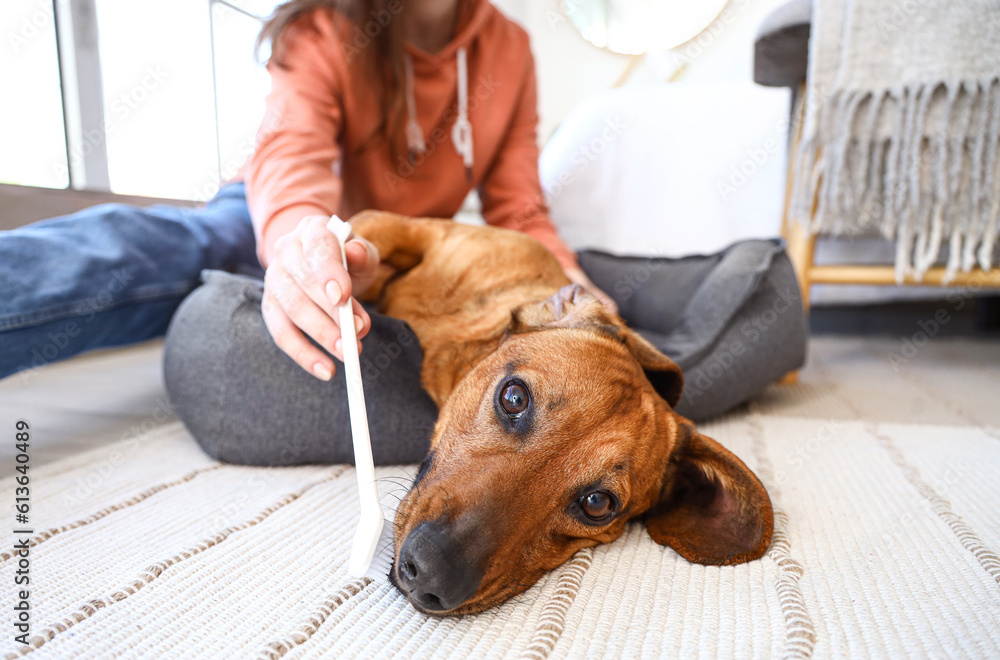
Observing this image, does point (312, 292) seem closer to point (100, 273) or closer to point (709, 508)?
point (709, 508)

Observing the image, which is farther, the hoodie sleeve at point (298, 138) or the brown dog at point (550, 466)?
the hoodie sleeve at point (298, 138)

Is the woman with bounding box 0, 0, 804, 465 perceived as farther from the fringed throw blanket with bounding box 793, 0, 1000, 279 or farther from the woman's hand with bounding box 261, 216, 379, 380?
the fringed throw blanket with bounding box 793, 0, 1000, 279

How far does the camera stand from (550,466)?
1028 mm

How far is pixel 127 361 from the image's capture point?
3.17 m

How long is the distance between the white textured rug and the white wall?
611cm

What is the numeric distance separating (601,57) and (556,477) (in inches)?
272

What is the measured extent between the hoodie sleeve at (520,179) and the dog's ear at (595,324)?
1.32 m

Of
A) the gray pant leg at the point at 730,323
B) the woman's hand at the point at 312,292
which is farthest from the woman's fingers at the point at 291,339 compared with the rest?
the gray pant leg at the point at 730,323

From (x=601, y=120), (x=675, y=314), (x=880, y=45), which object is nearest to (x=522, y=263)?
(x=675, y=314)

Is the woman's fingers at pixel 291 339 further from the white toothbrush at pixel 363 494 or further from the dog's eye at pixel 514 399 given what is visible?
the dog's eye at pixel 514 399

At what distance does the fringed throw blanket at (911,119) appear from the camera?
225 cm

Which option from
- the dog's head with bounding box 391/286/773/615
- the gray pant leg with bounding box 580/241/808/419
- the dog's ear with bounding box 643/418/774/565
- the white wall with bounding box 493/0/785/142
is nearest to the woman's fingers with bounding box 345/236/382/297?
the dog's head with bounding box 391/286/773/615

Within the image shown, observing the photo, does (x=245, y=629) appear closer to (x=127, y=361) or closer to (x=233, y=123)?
(x=127, y=361)

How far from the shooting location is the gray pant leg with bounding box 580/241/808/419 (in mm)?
1862
